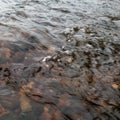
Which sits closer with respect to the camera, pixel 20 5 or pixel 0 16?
pixel 0 16

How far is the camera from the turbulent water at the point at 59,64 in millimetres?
3662

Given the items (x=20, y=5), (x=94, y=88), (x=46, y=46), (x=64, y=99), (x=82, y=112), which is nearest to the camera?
(x=82, y=112)

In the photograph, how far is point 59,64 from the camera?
15.6ft

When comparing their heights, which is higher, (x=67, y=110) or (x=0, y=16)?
(x=0, y=16)

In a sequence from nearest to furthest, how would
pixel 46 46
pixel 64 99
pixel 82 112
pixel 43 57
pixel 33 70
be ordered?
pixel 82 112, pixel 64 99, pixel 33 70, pixel 43 57, pixel 46 46

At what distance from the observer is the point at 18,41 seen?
5.54 metres

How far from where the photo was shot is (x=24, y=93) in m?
3.92

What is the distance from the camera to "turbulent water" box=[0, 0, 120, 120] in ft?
12.0

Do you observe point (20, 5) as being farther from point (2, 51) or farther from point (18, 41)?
point (2, 51)

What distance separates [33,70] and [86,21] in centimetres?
319

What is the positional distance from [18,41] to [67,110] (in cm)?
253

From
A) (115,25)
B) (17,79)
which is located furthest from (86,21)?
(17,79)

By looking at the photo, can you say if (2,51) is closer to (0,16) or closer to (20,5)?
(0,16)

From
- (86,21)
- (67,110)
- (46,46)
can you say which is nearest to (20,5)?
(86,21)
